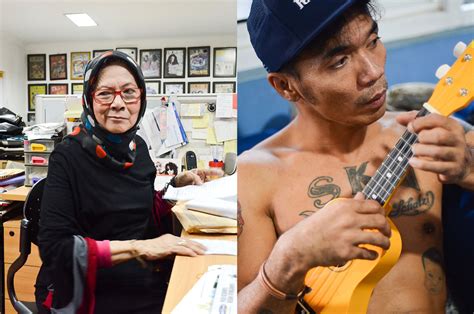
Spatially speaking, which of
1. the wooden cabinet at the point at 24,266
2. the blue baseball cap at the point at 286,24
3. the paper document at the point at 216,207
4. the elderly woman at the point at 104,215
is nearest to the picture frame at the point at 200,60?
the elderly woman at the point at 104,215

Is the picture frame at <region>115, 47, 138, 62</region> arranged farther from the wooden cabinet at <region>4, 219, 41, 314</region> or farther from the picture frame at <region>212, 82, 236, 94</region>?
the wooden cabinet at <region>4, 219, 41, 314</region>

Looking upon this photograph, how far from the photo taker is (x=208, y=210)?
1423mm

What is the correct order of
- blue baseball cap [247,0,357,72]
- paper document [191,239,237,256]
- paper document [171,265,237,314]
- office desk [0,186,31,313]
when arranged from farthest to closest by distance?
office desk [0,186,31,313], paper document [191,239,237,256], paper document [171,265,237,314], blue baseball cap [247,0,357,72]

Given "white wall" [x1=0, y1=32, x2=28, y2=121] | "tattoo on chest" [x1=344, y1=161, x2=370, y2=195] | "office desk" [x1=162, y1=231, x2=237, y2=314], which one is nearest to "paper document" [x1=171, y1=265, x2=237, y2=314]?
"office desk" [x1=162, y1=231, x2=237, y2=314]

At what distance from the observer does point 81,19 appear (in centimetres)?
290

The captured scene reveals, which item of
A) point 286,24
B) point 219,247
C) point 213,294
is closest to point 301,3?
point 286,24

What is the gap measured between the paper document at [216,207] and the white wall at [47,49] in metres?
2.01

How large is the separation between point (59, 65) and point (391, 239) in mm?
3234

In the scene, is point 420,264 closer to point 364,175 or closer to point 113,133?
point 364,175

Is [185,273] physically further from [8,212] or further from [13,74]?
[13,74]

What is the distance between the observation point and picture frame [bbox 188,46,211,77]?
3227mm

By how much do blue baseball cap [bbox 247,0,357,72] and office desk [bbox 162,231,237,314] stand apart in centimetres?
71

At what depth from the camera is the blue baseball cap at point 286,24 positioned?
2.03 ft

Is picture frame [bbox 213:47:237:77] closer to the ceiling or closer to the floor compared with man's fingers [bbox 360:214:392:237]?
closer to the ceiling
